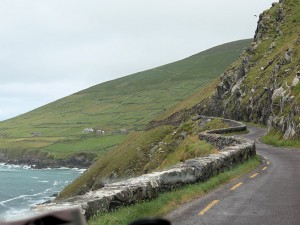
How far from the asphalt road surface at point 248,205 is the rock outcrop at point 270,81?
22.6 meters

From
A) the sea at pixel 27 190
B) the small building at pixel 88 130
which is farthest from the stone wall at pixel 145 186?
the small building at pixel 88 130

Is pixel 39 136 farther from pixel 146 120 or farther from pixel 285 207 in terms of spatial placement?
pixel 285 207

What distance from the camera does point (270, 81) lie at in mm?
59625

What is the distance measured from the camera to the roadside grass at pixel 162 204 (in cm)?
946

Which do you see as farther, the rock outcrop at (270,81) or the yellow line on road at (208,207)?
the rock outcrop at (270,81)

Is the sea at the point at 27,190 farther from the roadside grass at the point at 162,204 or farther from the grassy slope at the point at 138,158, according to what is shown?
the roadside grass at the point at 162,204

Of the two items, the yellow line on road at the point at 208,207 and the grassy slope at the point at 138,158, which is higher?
the yellow line on road at the point at 208,207

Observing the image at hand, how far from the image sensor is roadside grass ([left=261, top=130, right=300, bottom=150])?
122 ft

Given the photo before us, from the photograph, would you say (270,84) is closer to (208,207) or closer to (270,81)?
(270,81)

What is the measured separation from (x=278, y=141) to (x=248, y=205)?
30530 millimetres

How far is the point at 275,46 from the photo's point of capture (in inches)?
3187

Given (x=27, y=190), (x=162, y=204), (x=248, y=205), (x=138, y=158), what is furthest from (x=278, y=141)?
(x=27, y=190)

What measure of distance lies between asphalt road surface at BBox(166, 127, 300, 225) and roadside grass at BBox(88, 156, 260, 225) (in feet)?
1.04

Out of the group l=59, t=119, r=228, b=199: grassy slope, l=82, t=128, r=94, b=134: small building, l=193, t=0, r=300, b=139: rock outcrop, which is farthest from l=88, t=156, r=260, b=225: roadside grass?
l=82, t=128, r=94, b=134: small building
